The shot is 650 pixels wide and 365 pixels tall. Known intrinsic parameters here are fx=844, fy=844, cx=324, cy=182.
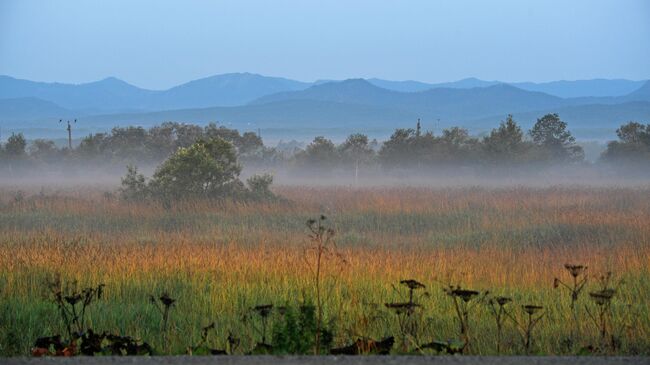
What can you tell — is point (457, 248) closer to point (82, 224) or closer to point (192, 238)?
point (192, 238)

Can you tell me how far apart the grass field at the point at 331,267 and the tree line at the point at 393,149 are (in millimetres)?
31244

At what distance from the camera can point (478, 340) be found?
319 inches

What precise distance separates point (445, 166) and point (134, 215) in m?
38.3

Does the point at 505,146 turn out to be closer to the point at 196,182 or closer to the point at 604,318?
the point at 196,182

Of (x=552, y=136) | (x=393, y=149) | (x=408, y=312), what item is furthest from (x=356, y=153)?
(x=408, y=312)

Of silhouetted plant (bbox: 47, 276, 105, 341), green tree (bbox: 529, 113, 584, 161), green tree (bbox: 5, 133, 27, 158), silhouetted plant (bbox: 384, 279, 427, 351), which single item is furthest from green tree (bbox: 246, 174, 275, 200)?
green tree (bbox: 5, 133, 27, 158)

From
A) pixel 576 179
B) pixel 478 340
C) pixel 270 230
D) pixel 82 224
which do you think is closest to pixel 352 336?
pixel 478 340

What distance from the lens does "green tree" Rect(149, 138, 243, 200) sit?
28.6 m

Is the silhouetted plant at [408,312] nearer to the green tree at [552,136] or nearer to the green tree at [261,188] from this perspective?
the green tree at [261,188]

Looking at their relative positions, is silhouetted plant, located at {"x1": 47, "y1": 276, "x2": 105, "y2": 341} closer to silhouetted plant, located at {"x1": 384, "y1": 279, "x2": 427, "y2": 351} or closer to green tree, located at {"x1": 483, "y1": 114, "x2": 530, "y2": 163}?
silhouetted plant, located at {"x1": 384, "y1": 279, "x2": 427, "y2": 351}

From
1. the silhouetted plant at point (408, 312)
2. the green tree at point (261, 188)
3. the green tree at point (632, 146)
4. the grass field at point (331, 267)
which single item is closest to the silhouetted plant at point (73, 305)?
the grass field at point (331, 267)

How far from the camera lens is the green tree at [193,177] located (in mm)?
28578

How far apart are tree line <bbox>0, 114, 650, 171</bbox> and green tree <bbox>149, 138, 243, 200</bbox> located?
953 inches

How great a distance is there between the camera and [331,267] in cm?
1245
